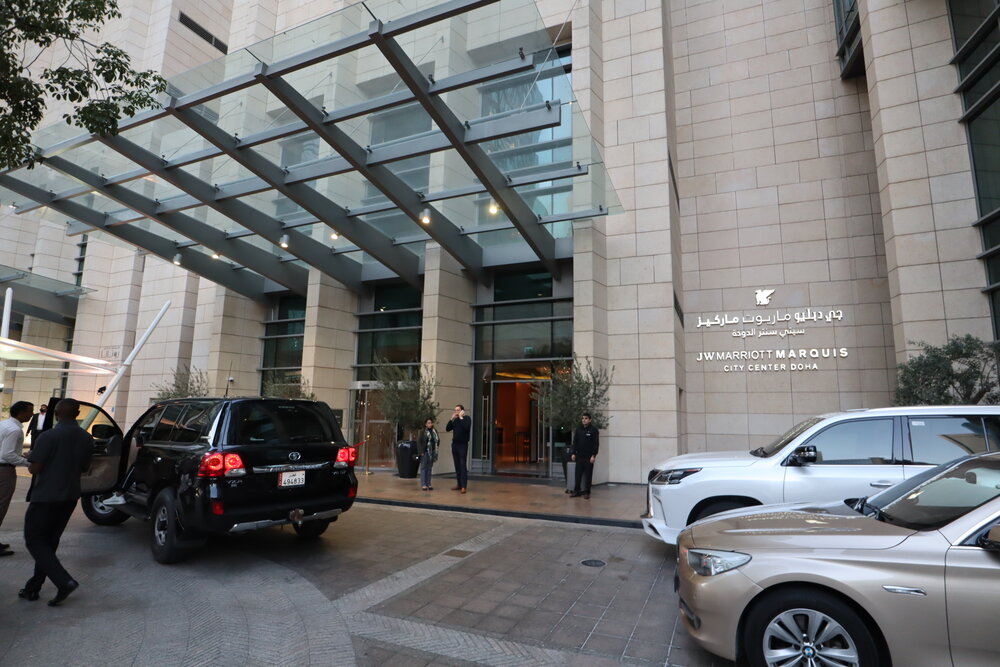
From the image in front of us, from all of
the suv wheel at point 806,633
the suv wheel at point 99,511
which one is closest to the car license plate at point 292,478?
the suv wheel at point 99,511

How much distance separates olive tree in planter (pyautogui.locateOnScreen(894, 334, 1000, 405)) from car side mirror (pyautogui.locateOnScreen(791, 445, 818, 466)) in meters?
5.82

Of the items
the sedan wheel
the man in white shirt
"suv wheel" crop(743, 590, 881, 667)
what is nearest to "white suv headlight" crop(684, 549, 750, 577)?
"suv wheel" crop(743, 590, 881, 667)

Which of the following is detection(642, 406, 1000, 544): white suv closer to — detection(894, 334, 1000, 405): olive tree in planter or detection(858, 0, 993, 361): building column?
detection(894, 334, 1000, 405): olive tree in planter

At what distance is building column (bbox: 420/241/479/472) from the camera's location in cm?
1566

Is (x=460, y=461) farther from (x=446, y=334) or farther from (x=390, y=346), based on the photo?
(x=390, y=346)

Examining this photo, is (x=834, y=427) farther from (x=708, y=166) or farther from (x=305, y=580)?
(x=708, y=166)

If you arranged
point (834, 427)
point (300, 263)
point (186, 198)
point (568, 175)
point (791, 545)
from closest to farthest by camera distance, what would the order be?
point (791, 545) → point (834, 427) → point (568, 175) → point (186, 198) → point (300, 263)

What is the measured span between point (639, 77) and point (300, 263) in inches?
512

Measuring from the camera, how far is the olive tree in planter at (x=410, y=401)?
1451 cm

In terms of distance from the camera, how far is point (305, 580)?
5555 millimetres

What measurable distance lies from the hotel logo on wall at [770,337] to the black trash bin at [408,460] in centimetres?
875

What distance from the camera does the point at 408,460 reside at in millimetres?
Answer: 14469

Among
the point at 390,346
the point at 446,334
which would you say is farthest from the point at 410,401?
the point at 390,346

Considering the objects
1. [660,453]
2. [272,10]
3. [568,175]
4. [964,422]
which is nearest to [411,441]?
[660,453]
